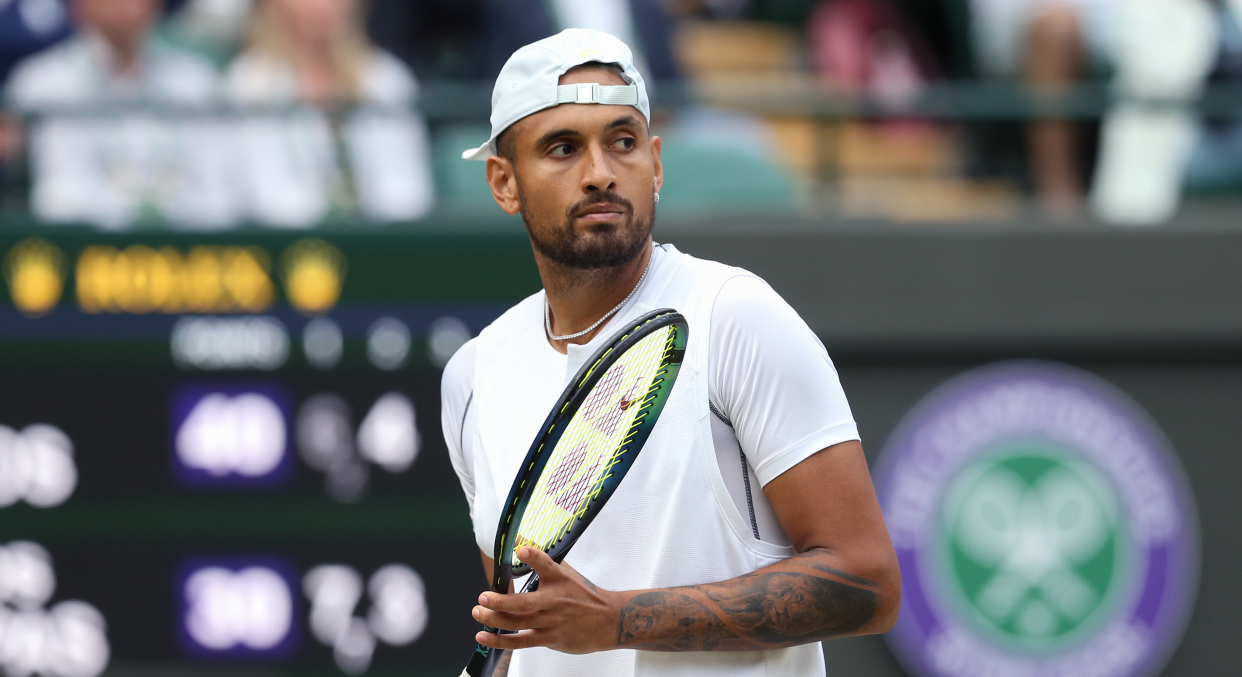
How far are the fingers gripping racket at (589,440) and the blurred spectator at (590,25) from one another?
10.7 feet

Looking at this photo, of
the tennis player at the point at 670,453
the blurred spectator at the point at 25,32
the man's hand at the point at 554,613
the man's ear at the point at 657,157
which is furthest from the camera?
the blurred spectator at the point at 25,32

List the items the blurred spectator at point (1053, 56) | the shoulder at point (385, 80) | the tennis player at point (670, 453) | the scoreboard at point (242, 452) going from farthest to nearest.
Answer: the blurred spectator at point (1053, 56), the shoulder at point (385, 80), the scoreboard at point (242, 452), the tennis player at point (670, 453)

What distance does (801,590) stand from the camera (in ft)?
6.17

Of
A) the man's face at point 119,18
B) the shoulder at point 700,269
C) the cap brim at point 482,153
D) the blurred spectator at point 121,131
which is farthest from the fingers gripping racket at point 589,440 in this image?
the man's face at point 119,18

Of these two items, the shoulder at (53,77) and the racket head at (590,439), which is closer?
the racket head at (590,439)

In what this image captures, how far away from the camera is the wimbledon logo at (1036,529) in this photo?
4.98m

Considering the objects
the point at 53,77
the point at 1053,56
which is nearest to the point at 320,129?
the point at 53,77

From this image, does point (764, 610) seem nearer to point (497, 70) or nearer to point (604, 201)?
point (604, 201)

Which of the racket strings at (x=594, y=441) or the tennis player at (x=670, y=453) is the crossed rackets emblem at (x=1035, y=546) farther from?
the racket strings at (x=594, y=441)

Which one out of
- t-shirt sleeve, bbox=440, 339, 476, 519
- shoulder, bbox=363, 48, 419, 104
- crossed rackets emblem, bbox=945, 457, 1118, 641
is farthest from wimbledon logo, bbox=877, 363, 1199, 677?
t-shirt sleeve, bbox=440, 339, 476, 519

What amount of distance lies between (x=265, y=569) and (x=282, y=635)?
0.72 feet

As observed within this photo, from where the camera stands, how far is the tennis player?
74.3 inches

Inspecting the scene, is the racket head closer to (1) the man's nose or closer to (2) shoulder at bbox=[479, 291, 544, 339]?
(1) the man's nose

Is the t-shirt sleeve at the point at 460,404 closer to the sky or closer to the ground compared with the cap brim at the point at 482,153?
closer to the ground
